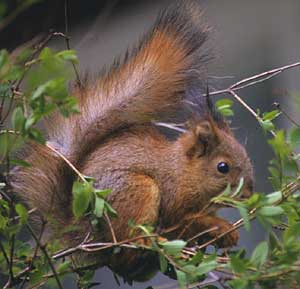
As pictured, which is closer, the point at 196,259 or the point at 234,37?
the point at 196,259

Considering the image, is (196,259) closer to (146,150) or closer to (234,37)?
(146,150)

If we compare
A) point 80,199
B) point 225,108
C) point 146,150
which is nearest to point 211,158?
point 146,150

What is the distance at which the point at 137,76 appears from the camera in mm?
2488

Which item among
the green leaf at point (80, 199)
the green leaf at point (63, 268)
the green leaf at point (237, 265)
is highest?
the green leaf at point (80, 199)

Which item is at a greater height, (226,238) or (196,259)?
(196,259)

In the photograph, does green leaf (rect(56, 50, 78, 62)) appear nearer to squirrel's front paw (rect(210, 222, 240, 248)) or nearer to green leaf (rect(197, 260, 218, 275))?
green leaf (rect(197, 260, 218, 275))

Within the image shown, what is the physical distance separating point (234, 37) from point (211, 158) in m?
1.67

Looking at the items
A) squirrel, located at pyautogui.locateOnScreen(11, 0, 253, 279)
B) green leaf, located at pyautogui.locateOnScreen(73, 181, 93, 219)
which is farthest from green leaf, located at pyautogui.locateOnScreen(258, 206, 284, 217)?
squirrel, located at pyautogui.locateOnScreen(11, 0, 253, 279)

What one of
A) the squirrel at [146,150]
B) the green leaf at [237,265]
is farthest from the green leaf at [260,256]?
the squirrel at [146,150]

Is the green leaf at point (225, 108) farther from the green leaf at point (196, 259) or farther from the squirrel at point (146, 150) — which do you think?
the green leaf at point (196, 259)

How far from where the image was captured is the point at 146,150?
2498 millimetres

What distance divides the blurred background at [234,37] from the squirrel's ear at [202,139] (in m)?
0.89

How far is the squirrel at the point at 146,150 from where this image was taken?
2.33 metres

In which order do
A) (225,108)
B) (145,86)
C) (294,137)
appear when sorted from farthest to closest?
(145,86)
(225,108)
(294,137)
